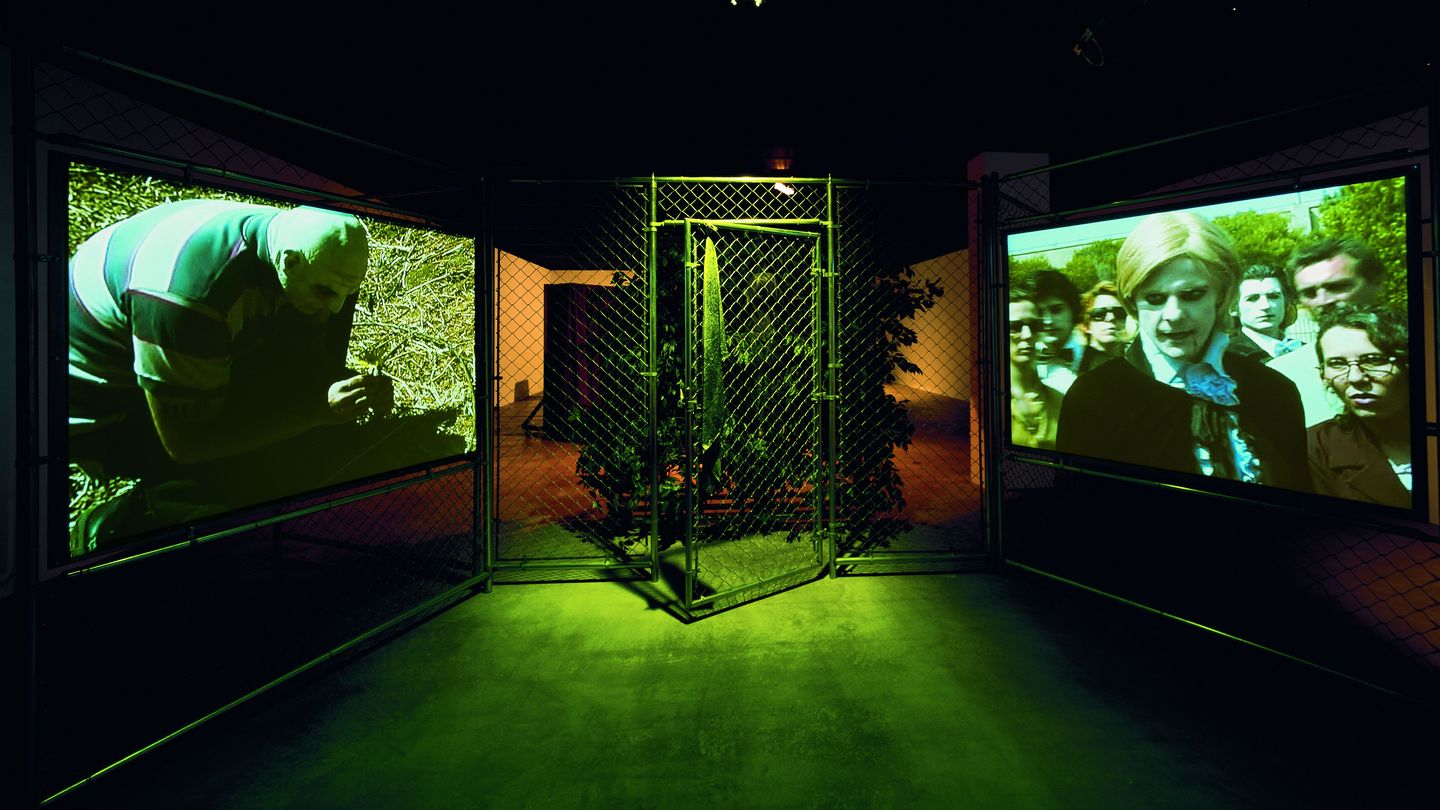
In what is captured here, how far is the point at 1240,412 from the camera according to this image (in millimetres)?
2699

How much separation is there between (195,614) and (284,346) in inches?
71.9

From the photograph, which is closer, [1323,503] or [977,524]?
[1323,503]

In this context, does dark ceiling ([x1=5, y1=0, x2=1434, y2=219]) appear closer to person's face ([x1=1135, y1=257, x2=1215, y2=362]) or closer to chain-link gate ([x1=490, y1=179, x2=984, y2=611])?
chain-link gate ([x1=490, y1=179, x2=984, y2=611])

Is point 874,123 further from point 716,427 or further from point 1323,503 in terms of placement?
point 1323,503

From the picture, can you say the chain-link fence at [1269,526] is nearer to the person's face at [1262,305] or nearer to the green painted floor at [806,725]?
the person's face at [1262,305]

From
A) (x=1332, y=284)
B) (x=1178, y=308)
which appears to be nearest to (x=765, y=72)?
(x=1178, y=308)

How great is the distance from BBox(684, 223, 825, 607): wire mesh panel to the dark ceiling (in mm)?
1008

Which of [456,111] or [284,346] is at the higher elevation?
[456,111]

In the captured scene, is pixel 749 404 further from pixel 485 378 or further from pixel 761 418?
pixel 485 378

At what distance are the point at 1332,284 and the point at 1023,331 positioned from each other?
134cm

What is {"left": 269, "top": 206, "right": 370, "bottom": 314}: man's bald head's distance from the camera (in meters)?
2.52

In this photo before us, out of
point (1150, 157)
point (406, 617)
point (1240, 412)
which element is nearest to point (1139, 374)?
point (1240, 412)

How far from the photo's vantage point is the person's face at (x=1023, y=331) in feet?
11.5

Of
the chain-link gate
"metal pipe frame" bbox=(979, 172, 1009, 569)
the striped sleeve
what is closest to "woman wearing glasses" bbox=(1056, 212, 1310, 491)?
"metal pipe frame" bbox=(979, 172, 1009, 569)
